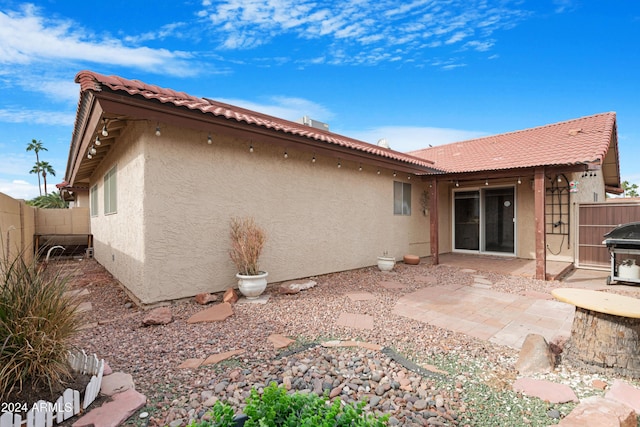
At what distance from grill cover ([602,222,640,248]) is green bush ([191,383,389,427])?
816cm

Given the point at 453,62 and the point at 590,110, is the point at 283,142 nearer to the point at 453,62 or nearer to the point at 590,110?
the point at 453,62

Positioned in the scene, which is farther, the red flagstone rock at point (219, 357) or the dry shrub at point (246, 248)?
the dry shrub at point (246, 248)

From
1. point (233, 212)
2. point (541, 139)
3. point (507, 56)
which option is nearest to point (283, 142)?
point (233, 212)

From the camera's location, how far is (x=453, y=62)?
10047 millimetres

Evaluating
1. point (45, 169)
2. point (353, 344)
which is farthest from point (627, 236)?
point (45, 169)

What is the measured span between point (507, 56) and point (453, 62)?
63.9 inches

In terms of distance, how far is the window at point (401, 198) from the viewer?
9.34 meters

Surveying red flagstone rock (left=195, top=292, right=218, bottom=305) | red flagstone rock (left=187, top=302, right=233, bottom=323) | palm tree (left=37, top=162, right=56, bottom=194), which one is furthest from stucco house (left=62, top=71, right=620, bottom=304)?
palm tree (left=37, top=162, right=56, bottom=194)

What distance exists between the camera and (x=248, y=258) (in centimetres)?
524

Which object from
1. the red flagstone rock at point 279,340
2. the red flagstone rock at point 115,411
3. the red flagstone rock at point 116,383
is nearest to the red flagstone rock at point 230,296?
the red flagstone rock at point 279,340

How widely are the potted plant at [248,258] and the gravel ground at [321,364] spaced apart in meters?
0.38

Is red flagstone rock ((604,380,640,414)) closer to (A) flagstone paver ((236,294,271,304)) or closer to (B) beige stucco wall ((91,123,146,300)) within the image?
(A) flagstone paver ((236,294,271,304))

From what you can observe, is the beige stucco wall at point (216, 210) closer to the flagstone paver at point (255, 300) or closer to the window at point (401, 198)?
the flagstone paver at point (255, 300)

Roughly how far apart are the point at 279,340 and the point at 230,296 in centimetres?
179
